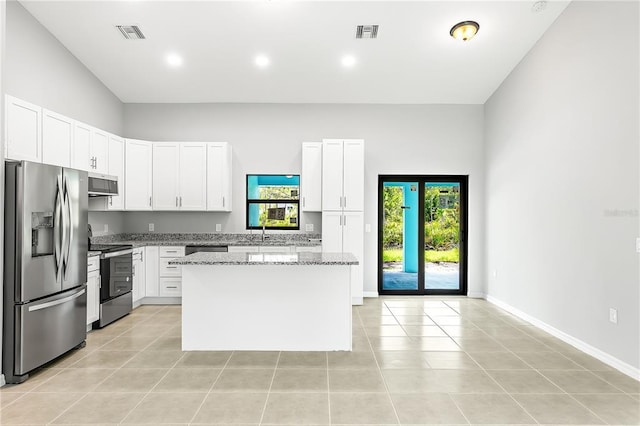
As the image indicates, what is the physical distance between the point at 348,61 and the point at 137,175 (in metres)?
3.45

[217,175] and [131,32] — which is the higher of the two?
[131,32]

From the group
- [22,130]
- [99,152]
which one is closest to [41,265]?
[22,130]

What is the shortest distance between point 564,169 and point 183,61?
15.8 feet

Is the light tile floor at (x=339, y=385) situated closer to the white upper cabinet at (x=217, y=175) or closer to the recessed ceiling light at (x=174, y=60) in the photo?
the white upper cabinet at (x=217, y=175)

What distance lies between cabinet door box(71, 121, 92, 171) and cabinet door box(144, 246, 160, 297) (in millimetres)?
1410

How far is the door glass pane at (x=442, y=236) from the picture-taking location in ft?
19.9

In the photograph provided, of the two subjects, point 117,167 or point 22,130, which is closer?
point 22,130

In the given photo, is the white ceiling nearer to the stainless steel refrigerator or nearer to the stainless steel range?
the stainless steel refrigerator

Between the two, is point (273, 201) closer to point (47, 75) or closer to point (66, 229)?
point (66, 229)

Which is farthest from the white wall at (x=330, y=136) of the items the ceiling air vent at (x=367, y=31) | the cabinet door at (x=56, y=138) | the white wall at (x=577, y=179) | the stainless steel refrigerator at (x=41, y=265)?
the stainless steel refrigerator at (x=41, y=265)

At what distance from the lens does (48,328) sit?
3.05 meters

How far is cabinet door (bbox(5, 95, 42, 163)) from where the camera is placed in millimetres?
3260

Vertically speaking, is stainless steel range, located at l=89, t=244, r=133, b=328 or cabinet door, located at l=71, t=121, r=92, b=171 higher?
cabinet door, located at l=71, t=121, r=92, b=171

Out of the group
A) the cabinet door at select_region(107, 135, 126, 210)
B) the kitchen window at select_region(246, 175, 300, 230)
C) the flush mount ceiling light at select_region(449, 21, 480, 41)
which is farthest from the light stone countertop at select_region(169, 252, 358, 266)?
the flush mount ceiling light at select_region(449, 21, 480, 41)
